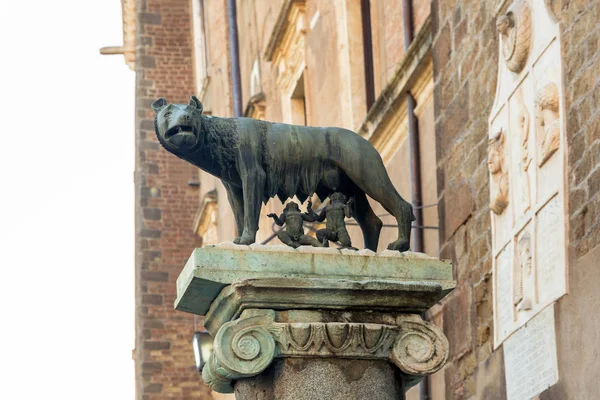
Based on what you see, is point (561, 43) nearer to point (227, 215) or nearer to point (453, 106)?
point (453, 106)

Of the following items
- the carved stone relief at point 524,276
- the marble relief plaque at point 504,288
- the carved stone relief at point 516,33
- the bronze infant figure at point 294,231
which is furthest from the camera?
the marble relief plaque at point 504,288

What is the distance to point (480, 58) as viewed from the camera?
1174cm

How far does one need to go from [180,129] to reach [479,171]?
15.7 ft

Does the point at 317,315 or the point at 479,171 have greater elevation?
the point at 479,171

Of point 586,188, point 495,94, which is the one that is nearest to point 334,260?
point 586,188

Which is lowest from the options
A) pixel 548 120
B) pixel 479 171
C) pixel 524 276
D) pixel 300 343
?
pixel 300 343

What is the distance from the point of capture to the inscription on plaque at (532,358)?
9.73 m

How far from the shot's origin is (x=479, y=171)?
38.0 feet

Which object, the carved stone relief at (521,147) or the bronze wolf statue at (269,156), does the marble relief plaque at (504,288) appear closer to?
the carved stone relief at (521,147)

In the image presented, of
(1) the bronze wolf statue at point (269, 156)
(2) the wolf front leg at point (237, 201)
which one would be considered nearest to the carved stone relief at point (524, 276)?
(1) the bronze wolf statue at point (269, 156)

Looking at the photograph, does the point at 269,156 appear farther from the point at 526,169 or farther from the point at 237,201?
the point at 526,169

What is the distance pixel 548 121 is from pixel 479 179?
170 cm

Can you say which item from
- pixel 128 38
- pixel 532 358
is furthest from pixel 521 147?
pixel 128 38

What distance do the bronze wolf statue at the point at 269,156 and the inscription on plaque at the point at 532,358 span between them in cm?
267
